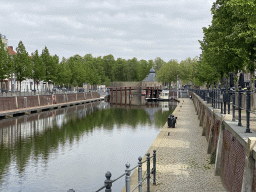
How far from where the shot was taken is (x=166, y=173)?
44.2ft

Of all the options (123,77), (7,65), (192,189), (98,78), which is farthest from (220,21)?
(123,77)

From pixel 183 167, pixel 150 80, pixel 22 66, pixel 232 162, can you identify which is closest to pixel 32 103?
pixel 22 66

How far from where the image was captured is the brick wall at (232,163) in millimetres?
8715

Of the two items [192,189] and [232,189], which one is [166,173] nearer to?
[192,189]

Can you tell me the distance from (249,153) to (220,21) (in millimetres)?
16988

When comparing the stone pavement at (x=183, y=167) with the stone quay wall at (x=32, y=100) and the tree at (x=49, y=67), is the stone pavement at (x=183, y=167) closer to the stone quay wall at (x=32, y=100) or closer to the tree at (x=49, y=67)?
the stone quay wall at (x=32, y=100)

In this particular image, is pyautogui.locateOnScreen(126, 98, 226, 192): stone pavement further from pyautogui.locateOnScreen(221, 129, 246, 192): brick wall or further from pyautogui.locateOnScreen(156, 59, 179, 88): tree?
pyautogui.locateOnScreen(156, 59, 179, 88): tree

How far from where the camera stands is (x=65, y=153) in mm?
21391

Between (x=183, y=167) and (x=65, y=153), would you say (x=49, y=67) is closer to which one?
(x=65, y=153)

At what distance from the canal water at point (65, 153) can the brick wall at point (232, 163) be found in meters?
4.81

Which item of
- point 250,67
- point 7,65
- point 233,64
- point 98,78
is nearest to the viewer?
point 250,67

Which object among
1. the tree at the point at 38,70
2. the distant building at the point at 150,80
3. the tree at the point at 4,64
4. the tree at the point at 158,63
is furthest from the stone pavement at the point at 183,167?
the tree at the point at 158,63

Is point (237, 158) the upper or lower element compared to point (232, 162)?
upper

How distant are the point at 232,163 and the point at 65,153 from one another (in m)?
13.3
